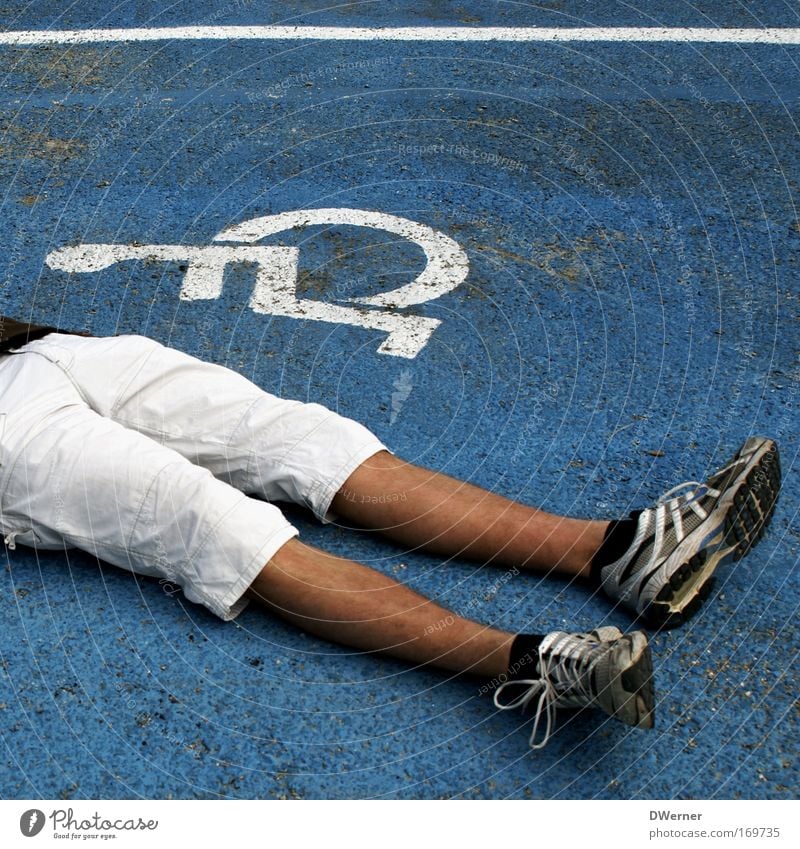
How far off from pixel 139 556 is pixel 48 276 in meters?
1.57

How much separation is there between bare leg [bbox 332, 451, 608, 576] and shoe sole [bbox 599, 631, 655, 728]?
1.44 feet

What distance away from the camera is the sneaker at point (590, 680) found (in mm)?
1809

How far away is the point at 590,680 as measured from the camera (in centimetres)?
186

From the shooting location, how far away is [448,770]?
6.39ft

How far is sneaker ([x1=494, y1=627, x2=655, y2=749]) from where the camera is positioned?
5.93 ft

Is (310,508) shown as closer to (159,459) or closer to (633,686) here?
(159,459)

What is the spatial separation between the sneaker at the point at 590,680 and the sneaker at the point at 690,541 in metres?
0.23

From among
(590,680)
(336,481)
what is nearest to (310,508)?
(336,481)

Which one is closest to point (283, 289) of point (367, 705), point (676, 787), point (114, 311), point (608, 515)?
point (114, 311)

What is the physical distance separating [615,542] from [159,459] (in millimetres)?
961

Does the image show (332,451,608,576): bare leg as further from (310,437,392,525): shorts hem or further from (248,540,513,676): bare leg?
(248,540,513,676): bare leg

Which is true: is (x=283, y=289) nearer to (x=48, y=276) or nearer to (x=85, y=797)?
(x=48, y=276)

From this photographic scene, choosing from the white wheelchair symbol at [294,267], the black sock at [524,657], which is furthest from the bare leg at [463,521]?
the white wheelchair symbol at [294,267]

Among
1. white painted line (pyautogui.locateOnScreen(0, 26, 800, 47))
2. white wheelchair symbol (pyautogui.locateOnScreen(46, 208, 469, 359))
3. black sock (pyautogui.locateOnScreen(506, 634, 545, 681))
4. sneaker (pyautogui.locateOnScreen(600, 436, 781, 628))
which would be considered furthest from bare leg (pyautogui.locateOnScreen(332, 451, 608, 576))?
white painted line (pyautogui.locateOnScreen(0, 26, 800, 47))
